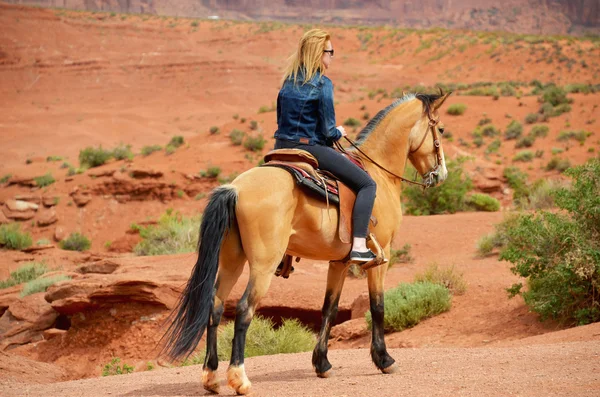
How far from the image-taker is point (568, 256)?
10109mm

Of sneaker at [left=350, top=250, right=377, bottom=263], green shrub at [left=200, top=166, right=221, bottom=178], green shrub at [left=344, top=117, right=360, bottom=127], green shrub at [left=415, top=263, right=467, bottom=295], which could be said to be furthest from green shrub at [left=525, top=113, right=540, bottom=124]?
sneaker at [left=350, top=250, right=377, bottom=263]

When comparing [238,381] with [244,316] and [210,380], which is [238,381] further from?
[244,316]

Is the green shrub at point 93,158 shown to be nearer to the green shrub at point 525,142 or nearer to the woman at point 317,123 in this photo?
the green shrub at point 525,142

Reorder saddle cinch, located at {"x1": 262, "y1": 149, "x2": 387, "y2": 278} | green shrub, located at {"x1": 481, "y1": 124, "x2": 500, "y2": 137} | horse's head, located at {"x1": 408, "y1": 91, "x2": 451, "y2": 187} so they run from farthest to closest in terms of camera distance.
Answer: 1. green shrub, located at {"x1": 481, "y1": 124, "x2": 500, "y2": 137}
2. horse's head, located at {"x1": 408, "y1": 91, "x2": 451, "y2": 187}
3. saddle cinch, located at {"x1": 262, "y1": 149, "x2": 387, "y2": 278}

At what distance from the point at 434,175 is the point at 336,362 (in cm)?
241

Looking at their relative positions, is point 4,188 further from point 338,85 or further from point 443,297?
point 338,85

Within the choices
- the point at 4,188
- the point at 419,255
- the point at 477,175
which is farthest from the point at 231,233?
the point at 4,188

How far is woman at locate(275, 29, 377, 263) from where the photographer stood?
6945 mm

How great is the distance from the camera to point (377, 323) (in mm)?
7484

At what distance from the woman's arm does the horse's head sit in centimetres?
117

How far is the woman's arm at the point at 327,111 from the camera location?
22.8ft

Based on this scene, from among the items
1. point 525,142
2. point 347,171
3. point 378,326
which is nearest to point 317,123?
point 347,171

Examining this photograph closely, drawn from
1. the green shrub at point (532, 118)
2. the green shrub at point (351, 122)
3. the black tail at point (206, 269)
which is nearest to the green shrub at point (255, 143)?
the green shrub at point (351, 122)

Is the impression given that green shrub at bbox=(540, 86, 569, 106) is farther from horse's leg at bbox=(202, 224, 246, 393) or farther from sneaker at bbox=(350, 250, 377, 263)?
horse's leg at bbox=(202, 224, 246, 393)
